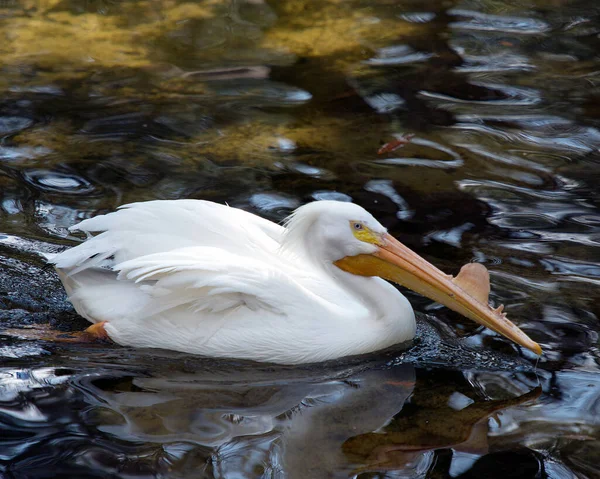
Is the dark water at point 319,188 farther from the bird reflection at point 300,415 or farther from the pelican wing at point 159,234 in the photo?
the pelican wing at point 159,234

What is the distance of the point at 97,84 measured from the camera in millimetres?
6914

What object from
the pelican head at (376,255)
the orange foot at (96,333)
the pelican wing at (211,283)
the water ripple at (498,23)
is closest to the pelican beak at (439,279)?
the pelican head at (376,255)

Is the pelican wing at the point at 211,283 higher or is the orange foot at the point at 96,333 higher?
the pelican wing at the point at 211,283

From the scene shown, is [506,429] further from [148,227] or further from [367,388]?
[148,227]

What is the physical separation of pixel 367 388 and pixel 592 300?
51.6 inches

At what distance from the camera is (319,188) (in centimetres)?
550

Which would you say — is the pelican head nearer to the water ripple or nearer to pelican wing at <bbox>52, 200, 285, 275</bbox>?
pelican wing at <bbox>52, 200, 285, 275</bbox>

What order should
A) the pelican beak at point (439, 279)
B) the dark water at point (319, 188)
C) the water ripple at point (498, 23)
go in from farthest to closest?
the water ripple at point (498, 23) → the pelican beak at point (439, 279) → the dark water at point (319, 188)

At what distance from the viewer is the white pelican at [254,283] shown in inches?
153

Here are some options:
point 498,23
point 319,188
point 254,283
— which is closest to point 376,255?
point 254,283

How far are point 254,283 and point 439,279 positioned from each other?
2.66ft

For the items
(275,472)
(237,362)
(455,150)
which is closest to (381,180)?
(455,150)

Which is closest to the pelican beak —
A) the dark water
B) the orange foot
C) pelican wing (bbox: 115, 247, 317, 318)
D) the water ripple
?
the dark water

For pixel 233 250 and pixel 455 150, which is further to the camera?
pixel 455 150
